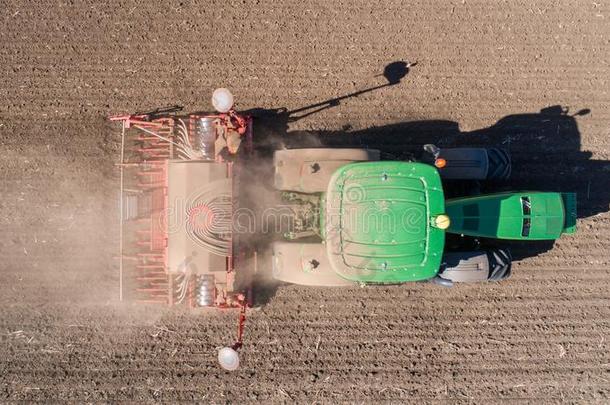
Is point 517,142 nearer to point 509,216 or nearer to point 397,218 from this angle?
point 509,216

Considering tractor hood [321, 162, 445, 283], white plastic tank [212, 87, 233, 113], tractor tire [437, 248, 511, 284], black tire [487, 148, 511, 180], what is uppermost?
white plastic tank [212, 87, 233, 113]

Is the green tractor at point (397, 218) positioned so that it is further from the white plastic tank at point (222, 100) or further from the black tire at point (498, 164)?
the white plastic tank at point (222, 100)

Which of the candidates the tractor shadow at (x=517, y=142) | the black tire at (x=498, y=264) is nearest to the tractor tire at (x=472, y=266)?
the black tire at (x=498, y=264)

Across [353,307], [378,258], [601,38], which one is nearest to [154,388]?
[353,307]

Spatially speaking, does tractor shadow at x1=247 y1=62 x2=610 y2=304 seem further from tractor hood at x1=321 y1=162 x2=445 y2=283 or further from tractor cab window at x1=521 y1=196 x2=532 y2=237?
tractor hood at x1=321 y1=162 x2=445 y2=283

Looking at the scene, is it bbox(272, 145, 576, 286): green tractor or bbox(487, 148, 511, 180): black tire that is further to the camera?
bbox(487, 148, 511, 180): black tire

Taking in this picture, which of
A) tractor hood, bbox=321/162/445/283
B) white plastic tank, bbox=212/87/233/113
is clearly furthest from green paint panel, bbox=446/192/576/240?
white plastic tank, bbox=212/87/233/113
